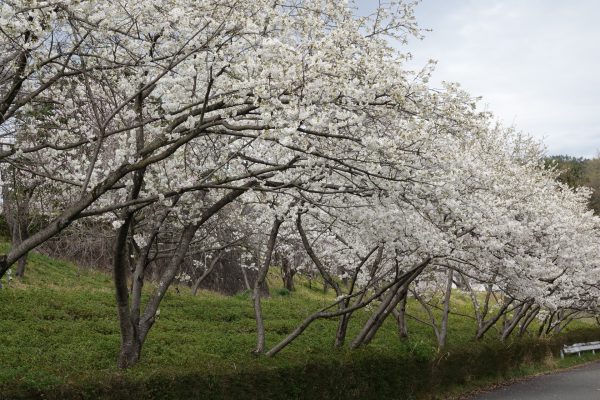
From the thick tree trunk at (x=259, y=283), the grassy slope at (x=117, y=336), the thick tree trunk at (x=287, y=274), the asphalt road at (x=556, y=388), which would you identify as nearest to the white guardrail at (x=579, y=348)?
the asphalt road at (x=556, y=388)

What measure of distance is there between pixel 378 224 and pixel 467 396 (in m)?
5.77

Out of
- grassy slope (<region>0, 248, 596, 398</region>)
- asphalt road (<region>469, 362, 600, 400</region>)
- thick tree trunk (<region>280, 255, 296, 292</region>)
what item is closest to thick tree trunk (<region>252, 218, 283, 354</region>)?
grassy slope (<region>0, 248, 596, 398</region>)

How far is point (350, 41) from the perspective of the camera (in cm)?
764

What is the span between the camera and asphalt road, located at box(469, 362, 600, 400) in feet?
43.2

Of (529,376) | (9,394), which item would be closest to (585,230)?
A: (529,376)

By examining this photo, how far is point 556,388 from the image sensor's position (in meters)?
14.9

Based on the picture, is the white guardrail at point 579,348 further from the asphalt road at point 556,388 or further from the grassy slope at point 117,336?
the grassy slope at point 117,336

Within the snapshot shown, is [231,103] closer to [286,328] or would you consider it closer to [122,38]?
[122,38]

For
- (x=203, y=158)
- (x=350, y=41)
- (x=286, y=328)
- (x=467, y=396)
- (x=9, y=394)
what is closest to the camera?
(x=9, y=394)

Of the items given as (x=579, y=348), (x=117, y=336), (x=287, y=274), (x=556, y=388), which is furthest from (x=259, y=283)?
(x=579, y=348)

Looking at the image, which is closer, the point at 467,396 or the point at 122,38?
the point at 122,38

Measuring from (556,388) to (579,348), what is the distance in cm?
902

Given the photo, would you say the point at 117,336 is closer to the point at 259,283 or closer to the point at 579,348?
the point at 259,283

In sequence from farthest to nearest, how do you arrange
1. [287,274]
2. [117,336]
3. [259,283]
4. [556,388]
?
[287,274], [556,388], [117,336], [259,283]
